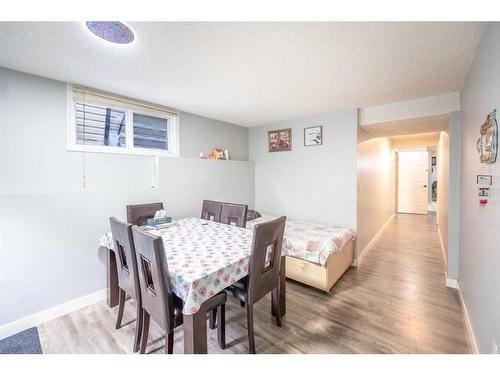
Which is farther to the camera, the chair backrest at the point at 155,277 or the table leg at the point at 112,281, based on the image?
the table leg at the point at 112,281

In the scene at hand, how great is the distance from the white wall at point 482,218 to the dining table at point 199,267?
1286mm

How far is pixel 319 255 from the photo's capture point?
2.35m

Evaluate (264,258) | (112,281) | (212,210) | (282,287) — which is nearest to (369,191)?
(282,287)

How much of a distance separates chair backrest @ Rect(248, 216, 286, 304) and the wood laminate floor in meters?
0.47

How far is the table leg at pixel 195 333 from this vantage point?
3.87 feet

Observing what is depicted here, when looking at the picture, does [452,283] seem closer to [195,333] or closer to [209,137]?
[195,333]

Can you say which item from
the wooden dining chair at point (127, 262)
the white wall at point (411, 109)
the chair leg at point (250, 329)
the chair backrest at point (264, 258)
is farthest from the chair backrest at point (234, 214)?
the white wall at point (411, 109)

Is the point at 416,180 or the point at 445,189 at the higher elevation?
the point at 416,180

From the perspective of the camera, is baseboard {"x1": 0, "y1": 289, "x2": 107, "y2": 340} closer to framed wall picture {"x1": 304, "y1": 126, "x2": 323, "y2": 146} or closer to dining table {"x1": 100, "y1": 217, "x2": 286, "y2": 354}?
dining table {"x1": 100, "y1": 217, "x2": 286, "y2": 354}

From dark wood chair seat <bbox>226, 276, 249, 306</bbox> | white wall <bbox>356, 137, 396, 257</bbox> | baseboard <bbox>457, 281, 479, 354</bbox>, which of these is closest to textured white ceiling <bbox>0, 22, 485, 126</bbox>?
white wall <bbox>356, 137, 396, 257</bbox>

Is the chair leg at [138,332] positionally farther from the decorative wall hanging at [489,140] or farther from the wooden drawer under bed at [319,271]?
the decorative wall hanging at [489,140]

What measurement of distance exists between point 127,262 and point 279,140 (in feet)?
9.64
